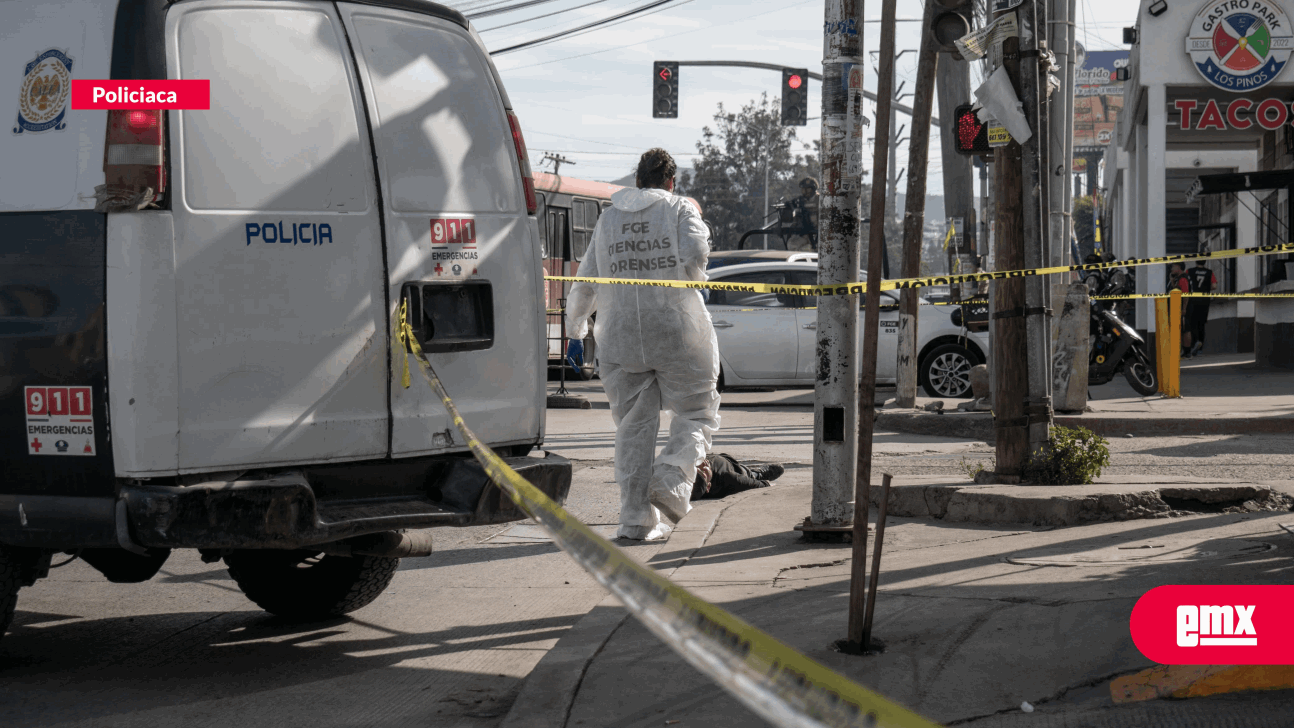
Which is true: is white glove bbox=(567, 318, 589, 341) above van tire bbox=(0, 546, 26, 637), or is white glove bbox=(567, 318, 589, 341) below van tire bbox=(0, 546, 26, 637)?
above

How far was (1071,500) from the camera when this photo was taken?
6301 mm

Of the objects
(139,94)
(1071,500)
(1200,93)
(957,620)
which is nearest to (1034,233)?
(1071,500)

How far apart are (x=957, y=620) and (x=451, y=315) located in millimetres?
2075

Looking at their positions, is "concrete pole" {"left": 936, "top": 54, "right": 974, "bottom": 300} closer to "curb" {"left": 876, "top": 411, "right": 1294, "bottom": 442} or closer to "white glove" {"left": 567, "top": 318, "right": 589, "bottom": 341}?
"curb" {"left": 876, "top": 411, "right": 1294, "bottom": 442}

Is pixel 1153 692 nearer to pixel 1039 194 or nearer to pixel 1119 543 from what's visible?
pixel 1119 543

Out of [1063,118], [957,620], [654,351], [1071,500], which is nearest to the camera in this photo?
[957,620]

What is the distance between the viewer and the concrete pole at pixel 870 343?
3.92 m

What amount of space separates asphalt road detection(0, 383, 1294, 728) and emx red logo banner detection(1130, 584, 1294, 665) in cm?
206

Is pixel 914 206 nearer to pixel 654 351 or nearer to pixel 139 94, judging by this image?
pixel 654 351

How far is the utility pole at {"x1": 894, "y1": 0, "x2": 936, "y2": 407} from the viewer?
17.2 feet

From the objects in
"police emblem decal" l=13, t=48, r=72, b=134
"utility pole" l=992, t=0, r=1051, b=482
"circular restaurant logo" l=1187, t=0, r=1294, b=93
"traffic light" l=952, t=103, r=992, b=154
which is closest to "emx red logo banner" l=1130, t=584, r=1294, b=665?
"utility pole" l=992, t=0, r=1051, b=482

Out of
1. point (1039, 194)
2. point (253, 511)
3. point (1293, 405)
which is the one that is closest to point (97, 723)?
point (253, 511)

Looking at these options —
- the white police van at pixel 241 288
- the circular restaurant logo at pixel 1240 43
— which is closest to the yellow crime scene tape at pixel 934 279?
the white police van at pixel 241 288

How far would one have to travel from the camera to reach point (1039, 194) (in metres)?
7.28
